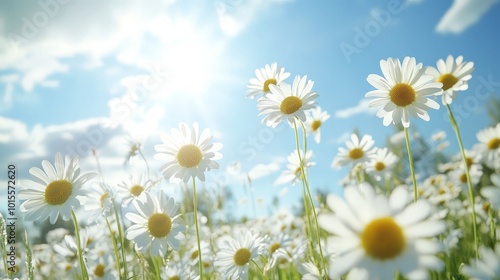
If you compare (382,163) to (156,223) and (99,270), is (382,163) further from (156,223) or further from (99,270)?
(99,270)

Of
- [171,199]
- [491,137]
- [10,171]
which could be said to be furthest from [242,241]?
[491,137]

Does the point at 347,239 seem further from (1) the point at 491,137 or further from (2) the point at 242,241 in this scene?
(1) the point at 491,137

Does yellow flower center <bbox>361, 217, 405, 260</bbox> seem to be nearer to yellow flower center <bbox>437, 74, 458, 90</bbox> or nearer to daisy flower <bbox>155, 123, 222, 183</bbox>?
daisy flower <bbox>155, 123, 222, 183</bbox>

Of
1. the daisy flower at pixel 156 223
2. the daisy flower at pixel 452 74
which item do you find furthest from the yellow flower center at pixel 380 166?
the daisy flower at pixel 156 223

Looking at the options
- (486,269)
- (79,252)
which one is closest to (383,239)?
(486,269)

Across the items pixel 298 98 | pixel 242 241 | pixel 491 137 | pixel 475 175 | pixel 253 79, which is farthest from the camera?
pixel 475 175

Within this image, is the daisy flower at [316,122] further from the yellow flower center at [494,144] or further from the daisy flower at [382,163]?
the yellow flower center at [494,144]
